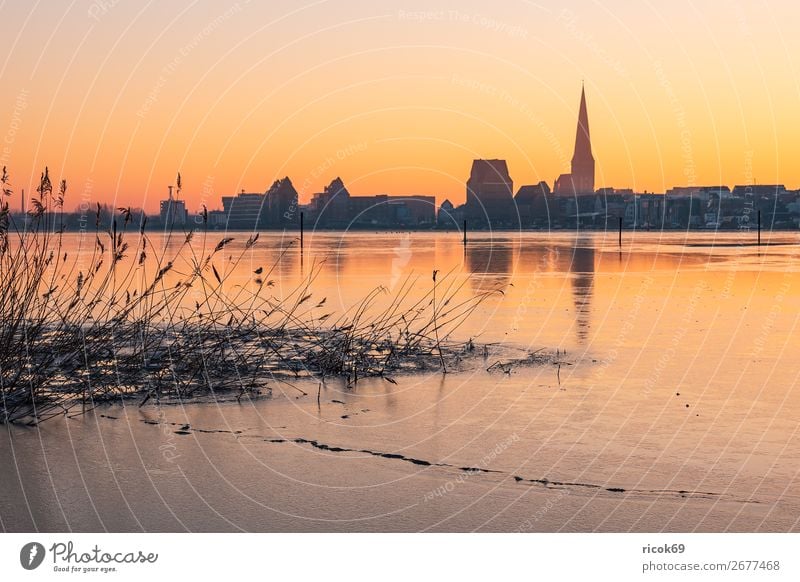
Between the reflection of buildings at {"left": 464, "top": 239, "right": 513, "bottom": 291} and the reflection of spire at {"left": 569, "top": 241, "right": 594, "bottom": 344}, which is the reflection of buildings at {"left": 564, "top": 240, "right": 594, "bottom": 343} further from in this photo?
the reflection of buildings at {"left": 464, "top": 239, "right": 513, "bottom": 291}

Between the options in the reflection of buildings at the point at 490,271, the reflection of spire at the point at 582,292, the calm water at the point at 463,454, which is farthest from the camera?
the reflection of buildings at the point at 490,271

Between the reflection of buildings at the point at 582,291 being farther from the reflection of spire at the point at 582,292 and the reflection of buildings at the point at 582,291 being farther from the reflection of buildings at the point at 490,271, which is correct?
the reflection of buildings at the point at 490,271

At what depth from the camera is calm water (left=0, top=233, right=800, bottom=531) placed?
604 cm

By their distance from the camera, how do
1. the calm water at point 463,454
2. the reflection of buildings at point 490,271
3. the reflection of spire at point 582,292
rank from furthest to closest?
the reflection of buildings at point 490,271, the reflection of spire at point 582,292, the calm water at point 463,454

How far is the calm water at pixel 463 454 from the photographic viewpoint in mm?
6035

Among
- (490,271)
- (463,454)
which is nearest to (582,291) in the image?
(490,271)

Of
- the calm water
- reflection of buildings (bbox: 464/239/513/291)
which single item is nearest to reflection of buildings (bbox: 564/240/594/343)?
reflection of buildings (bbox: 464/239/513/291)

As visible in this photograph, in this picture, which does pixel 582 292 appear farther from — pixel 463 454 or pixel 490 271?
pixel 463 454

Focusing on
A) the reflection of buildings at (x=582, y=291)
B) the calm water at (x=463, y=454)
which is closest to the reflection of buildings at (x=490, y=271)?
the reflection of buildings at (x=582, y=291)

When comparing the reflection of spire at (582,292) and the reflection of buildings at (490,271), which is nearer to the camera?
the reflection of spire at (582,292)

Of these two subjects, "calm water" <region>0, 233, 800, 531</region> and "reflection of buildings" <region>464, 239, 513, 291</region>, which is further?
"reflection of buildings" <region>464, 239, 513, 291</region>

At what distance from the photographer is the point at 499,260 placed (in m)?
43.0

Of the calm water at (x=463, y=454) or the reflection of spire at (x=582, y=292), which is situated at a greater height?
the calm water at (x=463, y=454)

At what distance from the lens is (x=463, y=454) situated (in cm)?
764
